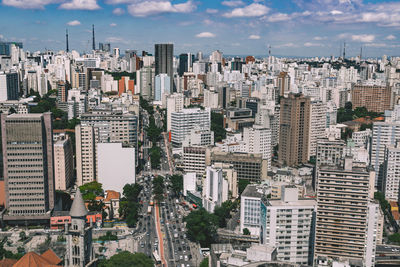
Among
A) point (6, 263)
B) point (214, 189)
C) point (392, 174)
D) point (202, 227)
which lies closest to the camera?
point (6, 263)

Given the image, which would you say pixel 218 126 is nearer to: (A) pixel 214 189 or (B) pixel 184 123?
(B) pixel 184 123

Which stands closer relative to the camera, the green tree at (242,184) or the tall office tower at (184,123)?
the green tree at (242,184)

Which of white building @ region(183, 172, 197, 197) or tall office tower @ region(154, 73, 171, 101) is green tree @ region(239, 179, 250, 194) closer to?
white building @ region(183, 172, 197, 197)

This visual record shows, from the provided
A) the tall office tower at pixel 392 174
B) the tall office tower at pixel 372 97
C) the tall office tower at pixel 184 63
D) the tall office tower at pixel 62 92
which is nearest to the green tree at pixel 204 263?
the tall office tower at pixel 392 174

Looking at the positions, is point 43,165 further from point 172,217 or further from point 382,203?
point 382,203

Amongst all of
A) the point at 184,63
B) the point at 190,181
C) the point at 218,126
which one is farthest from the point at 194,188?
the point at 184,63

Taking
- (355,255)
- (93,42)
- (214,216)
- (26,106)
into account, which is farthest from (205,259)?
(93,42)

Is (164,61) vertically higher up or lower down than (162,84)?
higher up

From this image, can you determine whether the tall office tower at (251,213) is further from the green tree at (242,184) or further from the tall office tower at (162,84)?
the tall office tower at (162,84)
